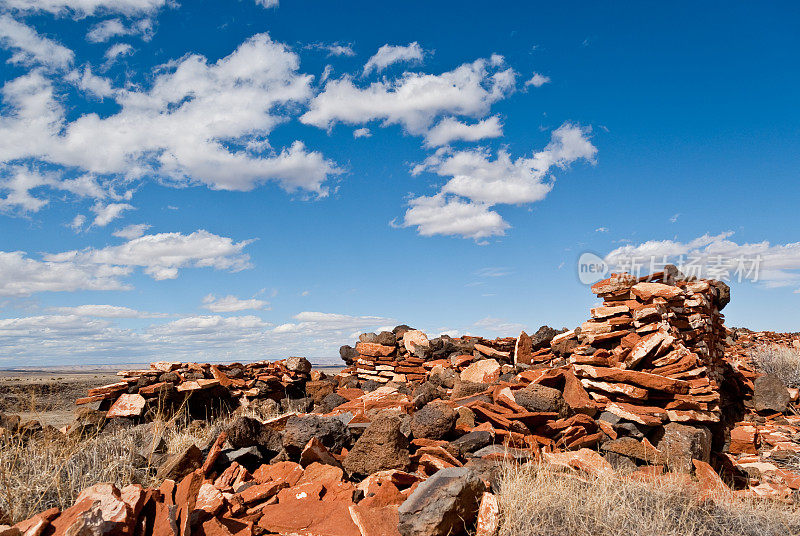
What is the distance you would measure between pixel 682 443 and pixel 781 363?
956 centimetres

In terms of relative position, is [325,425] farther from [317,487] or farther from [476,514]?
[476,514]

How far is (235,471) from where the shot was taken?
5.66 m

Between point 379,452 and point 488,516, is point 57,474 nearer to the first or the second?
point 379,452

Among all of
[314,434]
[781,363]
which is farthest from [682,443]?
[781,363]

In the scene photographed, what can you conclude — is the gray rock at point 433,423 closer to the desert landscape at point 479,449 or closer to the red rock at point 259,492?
the desert landscape at point 479,449

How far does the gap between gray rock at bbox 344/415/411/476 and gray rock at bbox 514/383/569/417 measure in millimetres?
2395

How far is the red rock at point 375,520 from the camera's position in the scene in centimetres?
416

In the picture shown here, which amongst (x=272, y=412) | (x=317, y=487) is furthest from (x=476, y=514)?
(x=272, y=412)

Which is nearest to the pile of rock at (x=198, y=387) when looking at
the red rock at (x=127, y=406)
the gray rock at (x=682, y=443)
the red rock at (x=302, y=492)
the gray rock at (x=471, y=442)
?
the red rock at (x=127, y=406)

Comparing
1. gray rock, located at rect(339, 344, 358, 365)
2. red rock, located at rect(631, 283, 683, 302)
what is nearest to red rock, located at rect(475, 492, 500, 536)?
red rock, located at rect(631, 283, 683, 302)

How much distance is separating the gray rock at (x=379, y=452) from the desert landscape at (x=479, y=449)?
0.7 inches

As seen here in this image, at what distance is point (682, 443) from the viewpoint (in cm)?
747

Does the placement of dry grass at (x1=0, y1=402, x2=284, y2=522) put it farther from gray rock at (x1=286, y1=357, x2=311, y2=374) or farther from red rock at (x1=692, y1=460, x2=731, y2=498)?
gray rock at (x1=286, y1=357, x2=311, y2=374)

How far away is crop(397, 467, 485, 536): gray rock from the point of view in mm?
4027
